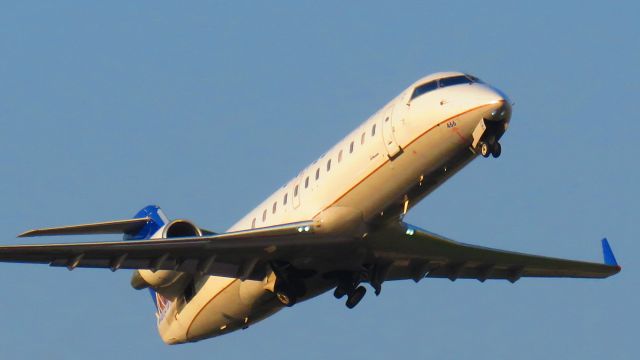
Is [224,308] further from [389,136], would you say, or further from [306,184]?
[389,136]

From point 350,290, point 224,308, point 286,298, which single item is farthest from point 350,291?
point 224,308

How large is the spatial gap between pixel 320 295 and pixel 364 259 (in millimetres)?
1694

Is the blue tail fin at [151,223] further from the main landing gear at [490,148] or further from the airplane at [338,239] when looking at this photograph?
the main landing gear at [490,148]

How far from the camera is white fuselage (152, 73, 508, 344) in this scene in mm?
26281

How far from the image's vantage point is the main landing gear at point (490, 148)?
26.1m

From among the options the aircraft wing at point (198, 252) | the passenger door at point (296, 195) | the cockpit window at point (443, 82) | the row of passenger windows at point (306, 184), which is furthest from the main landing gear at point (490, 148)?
the passenger door at point (296, 195)

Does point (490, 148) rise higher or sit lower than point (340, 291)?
higher

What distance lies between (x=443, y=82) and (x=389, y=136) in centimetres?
142

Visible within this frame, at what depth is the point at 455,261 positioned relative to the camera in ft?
103

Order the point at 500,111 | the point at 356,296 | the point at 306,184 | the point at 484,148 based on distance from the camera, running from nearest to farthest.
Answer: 1. the point at 500,111
2. the point at 484,148
3. the point at 306,184
4. the point at 356,296

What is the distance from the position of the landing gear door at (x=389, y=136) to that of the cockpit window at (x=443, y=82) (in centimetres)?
61

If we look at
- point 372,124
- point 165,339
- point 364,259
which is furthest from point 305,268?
point 165,339

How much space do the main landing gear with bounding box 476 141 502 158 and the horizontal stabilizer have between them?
31.7 feet

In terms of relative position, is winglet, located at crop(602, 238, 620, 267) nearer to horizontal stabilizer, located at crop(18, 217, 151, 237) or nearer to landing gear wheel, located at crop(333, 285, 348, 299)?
landing gear wheel, located at crop(333, 285, 348, 299)
